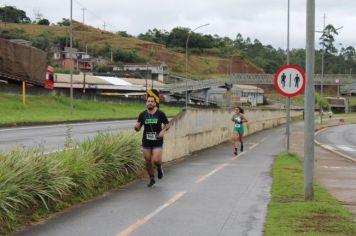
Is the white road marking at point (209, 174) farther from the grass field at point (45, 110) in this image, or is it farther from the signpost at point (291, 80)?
the grass field at point (45, 110)

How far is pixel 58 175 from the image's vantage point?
9.34m

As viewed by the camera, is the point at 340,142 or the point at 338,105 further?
the point at 338,105

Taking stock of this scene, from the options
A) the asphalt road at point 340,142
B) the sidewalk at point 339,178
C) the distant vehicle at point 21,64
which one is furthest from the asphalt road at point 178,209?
the distant vehicle at point 21,64

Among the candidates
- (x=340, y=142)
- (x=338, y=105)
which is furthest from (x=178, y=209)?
(x=338, y=105)

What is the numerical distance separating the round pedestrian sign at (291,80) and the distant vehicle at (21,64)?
33024 millimetres

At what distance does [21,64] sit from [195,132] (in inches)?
1206

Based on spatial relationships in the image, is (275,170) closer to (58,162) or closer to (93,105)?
(58,162)

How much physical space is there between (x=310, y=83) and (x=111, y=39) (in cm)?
19082

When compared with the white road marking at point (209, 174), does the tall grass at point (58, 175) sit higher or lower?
higher

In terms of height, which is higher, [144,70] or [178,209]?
[144,70]

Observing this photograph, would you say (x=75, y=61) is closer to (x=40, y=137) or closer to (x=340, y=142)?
(x=340, y=142)

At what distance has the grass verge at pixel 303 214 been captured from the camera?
7785 millimetres

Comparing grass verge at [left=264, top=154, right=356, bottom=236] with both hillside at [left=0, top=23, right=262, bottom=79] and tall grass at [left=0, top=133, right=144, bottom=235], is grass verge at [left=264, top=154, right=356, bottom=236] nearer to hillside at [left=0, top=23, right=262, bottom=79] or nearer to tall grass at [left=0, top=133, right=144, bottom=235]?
tall grass at [left=0, top=133, right=144, bottom=235]

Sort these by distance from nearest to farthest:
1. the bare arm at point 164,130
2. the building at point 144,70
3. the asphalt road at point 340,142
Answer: the bare arm at point 164,130 < the asphalt road at point 340,142 < the building at point 144,70
